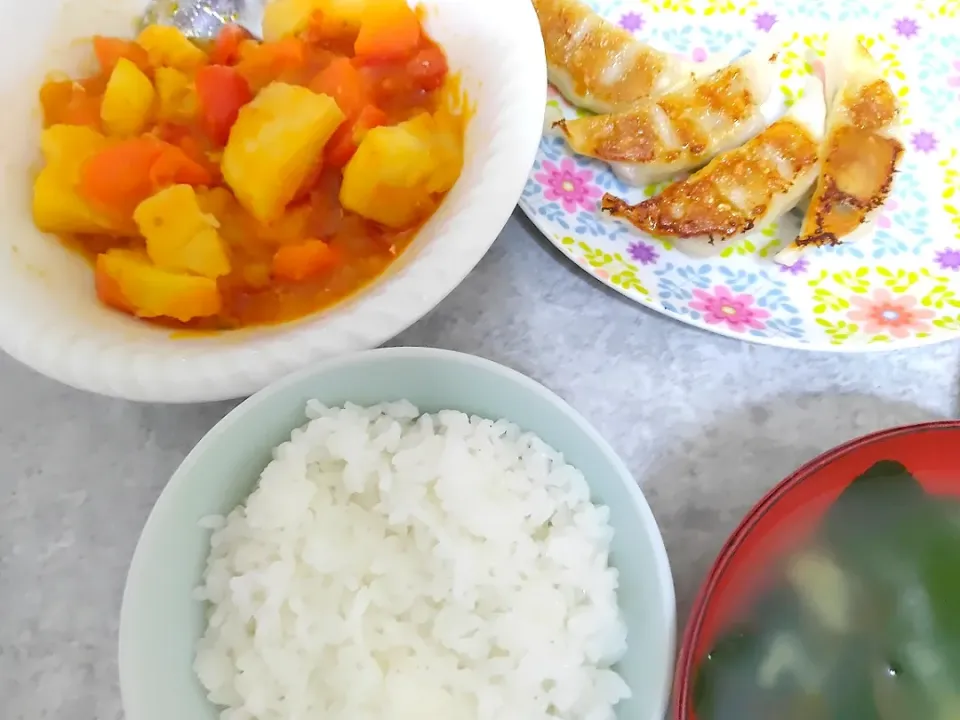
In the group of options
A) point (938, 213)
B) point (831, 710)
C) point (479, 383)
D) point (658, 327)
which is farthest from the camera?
point (938, 213)

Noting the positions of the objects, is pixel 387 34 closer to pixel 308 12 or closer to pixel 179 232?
pixel 308 12

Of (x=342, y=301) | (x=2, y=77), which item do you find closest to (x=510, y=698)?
(x=342, y=301)

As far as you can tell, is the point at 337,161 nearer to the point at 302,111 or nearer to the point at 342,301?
the point at 302,111

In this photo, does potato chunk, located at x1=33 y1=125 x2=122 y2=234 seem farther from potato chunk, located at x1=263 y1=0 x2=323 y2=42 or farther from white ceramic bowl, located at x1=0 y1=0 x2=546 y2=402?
potato chunk, located at x1=263 y1=0 x2=323 y2=42

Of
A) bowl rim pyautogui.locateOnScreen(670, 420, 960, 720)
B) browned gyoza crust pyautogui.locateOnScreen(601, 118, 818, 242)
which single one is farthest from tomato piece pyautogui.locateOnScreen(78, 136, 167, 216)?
bowl rim pyautogui.locateOnScreen(670, 420, 960, 720)

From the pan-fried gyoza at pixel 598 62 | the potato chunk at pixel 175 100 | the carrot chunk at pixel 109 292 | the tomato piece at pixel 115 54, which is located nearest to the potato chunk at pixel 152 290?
the carrot chunk at pixel 109 292

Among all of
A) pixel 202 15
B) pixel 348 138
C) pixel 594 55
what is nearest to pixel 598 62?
pixel 594 55
